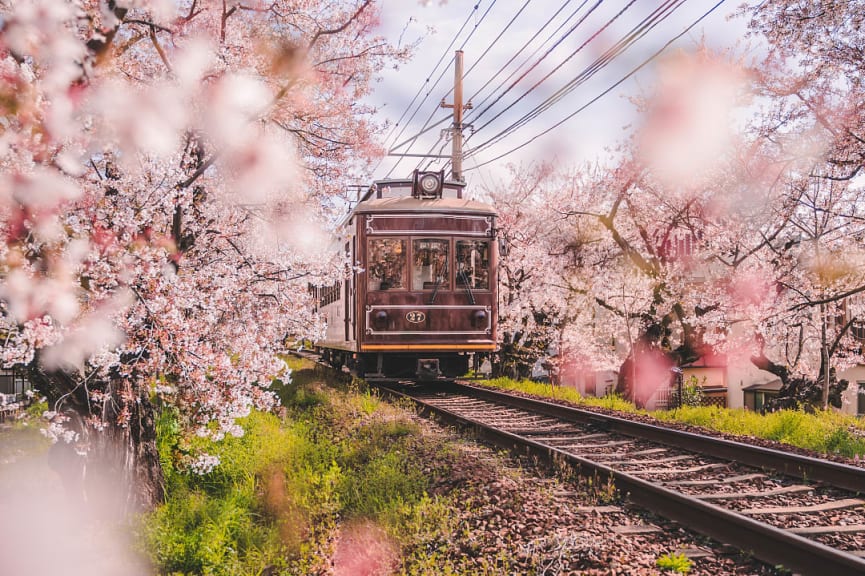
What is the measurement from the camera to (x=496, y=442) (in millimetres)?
7359

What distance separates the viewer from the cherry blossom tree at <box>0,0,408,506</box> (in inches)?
164

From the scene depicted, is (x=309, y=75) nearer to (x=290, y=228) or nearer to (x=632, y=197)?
(x=290, y=228)

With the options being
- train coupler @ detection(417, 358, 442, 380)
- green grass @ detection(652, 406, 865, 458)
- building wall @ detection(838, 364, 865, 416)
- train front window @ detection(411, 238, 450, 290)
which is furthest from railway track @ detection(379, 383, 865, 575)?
building wall @ detection(838, 364, 865, 416)

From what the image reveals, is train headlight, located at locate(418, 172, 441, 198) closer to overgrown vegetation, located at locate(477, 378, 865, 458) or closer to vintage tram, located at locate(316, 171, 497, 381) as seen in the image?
vintage tram, located at locate(316, 171, 497, 381)

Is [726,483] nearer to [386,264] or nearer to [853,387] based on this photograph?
[386,264]

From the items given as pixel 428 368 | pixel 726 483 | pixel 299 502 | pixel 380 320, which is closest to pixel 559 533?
pixel 726 483

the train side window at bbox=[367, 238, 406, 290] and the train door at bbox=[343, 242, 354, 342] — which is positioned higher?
the train side window at bbox=[367, 238, 406, 290]

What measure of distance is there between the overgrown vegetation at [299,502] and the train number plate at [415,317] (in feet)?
9.76

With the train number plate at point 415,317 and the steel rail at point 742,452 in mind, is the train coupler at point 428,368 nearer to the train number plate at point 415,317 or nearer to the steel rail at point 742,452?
the train number plate at point 415,317

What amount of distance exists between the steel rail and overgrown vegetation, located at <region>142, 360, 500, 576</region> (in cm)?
234

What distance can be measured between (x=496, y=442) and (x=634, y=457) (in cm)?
142

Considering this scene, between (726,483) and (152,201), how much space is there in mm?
5059

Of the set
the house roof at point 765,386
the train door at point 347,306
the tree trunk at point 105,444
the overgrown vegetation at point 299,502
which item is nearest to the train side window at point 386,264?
the train door at point 347,306

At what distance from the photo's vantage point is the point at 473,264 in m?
11.8
